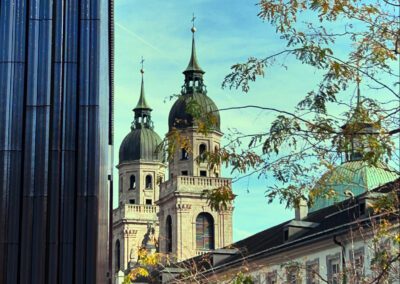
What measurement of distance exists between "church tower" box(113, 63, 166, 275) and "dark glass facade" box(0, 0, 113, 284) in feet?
327

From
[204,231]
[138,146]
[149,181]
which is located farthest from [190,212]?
[138,146]

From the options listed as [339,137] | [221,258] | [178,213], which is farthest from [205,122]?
[178,213]

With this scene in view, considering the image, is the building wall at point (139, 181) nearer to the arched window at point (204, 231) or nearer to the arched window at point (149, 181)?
the arched window at point (149, 181)

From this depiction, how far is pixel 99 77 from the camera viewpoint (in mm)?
31328

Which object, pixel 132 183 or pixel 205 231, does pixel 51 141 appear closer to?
pixel 205 231

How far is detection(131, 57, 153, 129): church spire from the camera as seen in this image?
14475 cm

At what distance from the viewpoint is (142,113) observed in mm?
146000

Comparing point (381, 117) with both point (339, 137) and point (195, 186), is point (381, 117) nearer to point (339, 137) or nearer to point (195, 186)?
point (339, 137)

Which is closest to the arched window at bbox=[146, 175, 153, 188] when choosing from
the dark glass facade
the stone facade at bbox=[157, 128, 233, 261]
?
the stone facade at bbox=[157, 128, 233, 261]

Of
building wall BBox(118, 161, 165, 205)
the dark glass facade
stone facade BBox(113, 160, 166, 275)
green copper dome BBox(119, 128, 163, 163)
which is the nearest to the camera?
the dark glass facade

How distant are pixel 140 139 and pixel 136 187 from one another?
20.9 feet

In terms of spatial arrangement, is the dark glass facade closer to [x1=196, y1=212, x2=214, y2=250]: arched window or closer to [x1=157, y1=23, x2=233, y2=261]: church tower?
[x1=157, y1=23, x2=233, y2=261]: church tower

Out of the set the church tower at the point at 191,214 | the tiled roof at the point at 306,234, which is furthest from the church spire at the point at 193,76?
the tiled roof at the point at 306,234

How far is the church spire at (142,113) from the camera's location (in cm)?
14475
